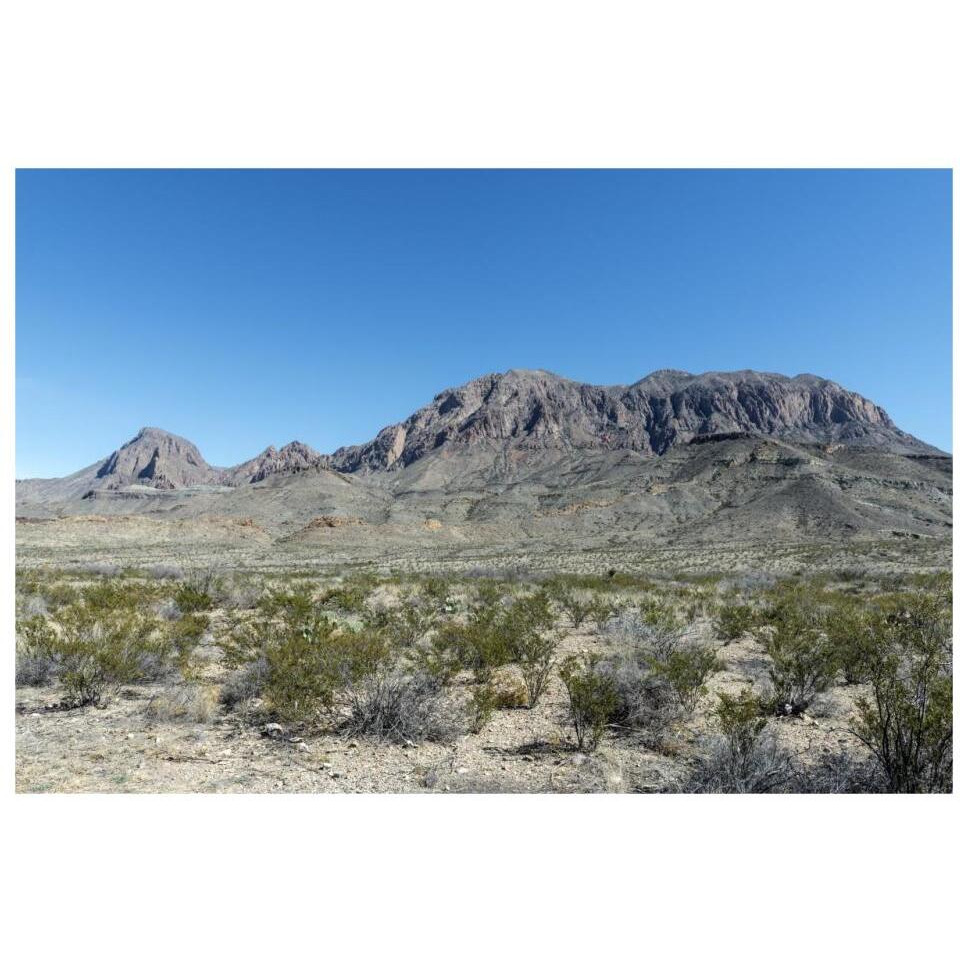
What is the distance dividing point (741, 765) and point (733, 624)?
26.4 feet

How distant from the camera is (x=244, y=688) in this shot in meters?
7.02

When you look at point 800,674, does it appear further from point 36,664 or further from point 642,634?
point 36,664

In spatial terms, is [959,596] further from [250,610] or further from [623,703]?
[250,610]

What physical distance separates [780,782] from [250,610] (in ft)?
45.5

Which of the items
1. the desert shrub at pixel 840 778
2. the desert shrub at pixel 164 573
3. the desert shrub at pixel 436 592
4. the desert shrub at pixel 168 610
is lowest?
the desert shrub at pixel 164 573

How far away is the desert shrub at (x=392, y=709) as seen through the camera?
591 cm

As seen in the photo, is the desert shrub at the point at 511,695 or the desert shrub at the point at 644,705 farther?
the desert shrub at the point at 511,695

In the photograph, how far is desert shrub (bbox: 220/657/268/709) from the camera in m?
6.98

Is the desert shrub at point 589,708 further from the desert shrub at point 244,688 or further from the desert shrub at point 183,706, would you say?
the desert shrub at point 183,706

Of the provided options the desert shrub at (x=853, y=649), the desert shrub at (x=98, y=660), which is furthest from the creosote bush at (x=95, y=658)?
the desert shrub at (x=853, y=649)

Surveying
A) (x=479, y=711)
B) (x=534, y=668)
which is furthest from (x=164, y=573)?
(x=479, y=711)

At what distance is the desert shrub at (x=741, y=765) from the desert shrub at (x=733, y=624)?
699cm

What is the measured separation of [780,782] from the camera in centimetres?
455
